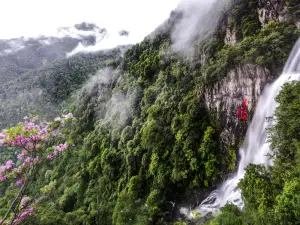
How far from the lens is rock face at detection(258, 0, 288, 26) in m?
13.9

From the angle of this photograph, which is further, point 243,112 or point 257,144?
point 243,112

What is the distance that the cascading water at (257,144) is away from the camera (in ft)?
37.2

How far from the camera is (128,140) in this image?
23.1 meters

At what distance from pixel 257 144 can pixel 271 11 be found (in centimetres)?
923

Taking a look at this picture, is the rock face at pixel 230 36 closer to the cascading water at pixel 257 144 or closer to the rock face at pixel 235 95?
the rock face at pixel 235 95

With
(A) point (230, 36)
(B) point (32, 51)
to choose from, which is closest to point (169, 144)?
(A) point (230, 36)

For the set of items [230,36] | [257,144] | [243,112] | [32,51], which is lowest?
[257,144]

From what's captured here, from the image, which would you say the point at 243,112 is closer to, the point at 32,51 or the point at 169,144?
the point at 169,144

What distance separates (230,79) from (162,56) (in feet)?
43.2

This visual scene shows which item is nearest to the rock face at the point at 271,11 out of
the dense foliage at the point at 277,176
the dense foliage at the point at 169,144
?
the dense foliage at the point at 169,144

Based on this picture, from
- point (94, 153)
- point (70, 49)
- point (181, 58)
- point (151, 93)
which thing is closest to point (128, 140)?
point (151, 93)

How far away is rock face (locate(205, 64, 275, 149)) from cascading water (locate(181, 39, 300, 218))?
622 mm

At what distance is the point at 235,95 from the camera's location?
14609 mm

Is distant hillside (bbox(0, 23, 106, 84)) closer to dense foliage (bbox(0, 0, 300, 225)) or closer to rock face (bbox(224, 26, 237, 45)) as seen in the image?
dense foliage (bbox(0, 0, 300, 225))
